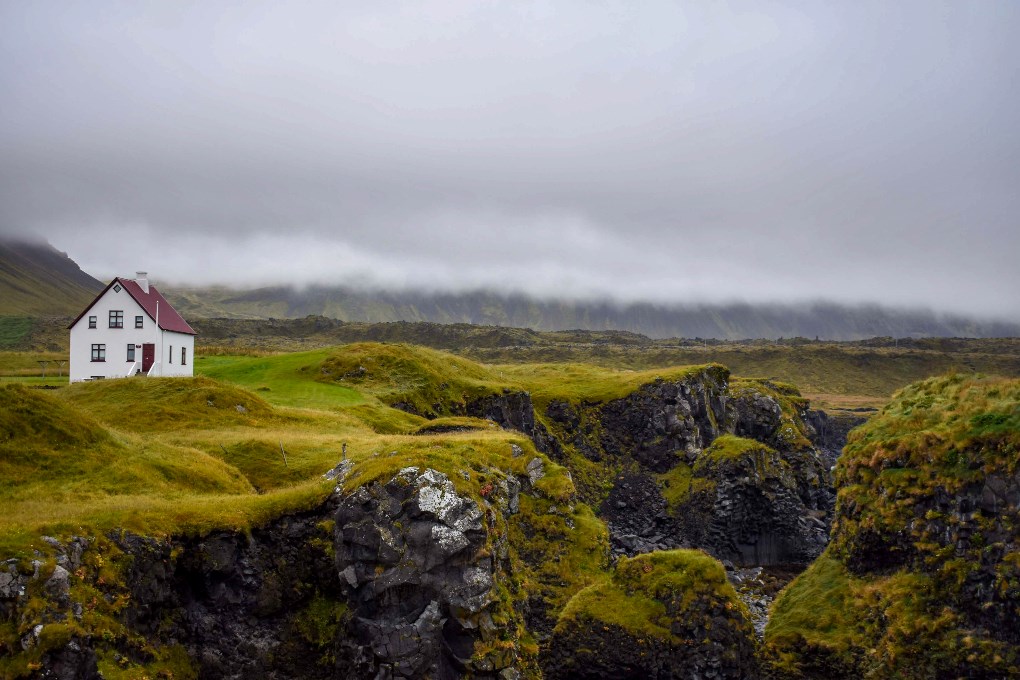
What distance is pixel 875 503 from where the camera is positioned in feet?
89.6

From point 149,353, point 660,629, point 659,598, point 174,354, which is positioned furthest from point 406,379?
point 660,629

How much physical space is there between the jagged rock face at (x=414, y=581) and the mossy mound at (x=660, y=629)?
4915 millimetres

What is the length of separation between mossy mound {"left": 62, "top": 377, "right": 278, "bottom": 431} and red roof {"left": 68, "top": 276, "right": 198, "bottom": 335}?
40.5 feet

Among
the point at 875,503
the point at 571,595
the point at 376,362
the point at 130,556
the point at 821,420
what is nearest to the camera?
the point at 130,556

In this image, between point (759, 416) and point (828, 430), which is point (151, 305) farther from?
point (828, 430)

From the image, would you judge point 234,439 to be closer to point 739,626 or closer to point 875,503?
point 739,626

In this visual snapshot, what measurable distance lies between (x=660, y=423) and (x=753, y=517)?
22.8m

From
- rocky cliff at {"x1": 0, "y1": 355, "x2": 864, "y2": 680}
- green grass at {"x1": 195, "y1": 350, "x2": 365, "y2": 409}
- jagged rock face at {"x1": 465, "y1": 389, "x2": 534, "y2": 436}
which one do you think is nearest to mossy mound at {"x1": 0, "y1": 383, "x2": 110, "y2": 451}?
rocky cliff at {"x1": 0, "y1": 355, "x2": 864, "y2": 680}

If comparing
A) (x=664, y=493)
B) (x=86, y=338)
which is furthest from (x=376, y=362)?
(x=664, y=493)

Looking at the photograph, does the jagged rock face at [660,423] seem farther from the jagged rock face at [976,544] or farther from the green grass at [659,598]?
the jagged rock face at [976,544]

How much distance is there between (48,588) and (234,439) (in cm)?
2087

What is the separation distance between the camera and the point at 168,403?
4647cm

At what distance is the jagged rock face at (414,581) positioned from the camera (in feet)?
76.8

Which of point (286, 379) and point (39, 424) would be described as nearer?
point (39, 424)
